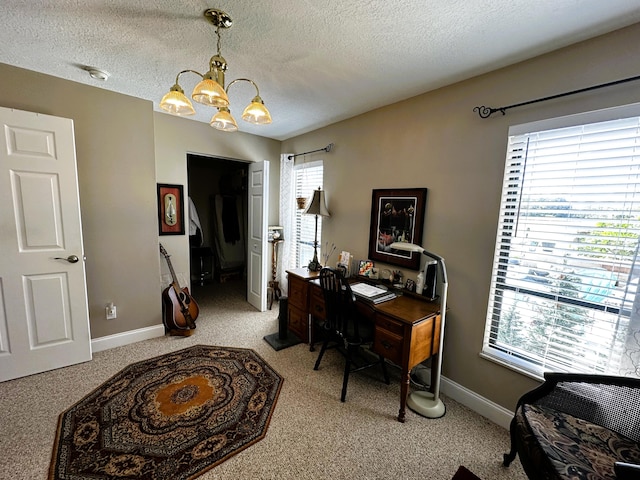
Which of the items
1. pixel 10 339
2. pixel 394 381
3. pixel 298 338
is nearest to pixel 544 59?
pixel 394 381

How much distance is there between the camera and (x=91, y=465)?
145cm

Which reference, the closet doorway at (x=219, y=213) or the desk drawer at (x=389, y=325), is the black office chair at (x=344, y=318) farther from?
the closet doorway at (x=219, y=213)

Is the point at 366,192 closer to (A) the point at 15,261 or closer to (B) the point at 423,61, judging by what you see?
(B) the point at 423,61

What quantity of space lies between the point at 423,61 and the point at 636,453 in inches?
93.1

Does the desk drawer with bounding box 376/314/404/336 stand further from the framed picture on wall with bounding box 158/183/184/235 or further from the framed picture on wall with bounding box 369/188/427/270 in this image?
the framed picture on wall with bounding box 158/183/184/235

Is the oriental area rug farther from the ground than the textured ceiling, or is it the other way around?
the textured ceiling

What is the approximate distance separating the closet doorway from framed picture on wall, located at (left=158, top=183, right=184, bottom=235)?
1.61 metres

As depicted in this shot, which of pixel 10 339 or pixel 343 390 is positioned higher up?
pixel 10 339

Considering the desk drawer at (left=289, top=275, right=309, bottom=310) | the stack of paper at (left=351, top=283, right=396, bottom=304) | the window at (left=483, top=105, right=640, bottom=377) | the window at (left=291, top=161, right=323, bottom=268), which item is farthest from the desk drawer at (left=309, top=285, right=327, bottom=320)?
the window at (left=483, top=105, right=640, bottom=377)

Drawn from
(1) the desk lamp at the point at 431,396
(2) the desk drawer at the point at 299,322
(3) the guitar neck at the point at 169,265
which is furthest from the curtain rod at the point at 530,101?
(3) the guitar neck at the point at 169,265

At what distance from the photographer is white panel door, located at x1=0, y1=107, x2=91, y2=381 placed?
2027mm

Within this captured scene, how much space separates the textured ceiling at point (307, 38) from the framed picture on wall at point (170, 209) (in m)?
1.14

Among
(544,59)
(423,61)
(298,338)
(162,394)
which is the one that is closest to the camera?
(544,59)

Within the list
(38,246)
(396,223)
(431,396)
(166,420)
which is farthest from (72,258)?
(431,396)
